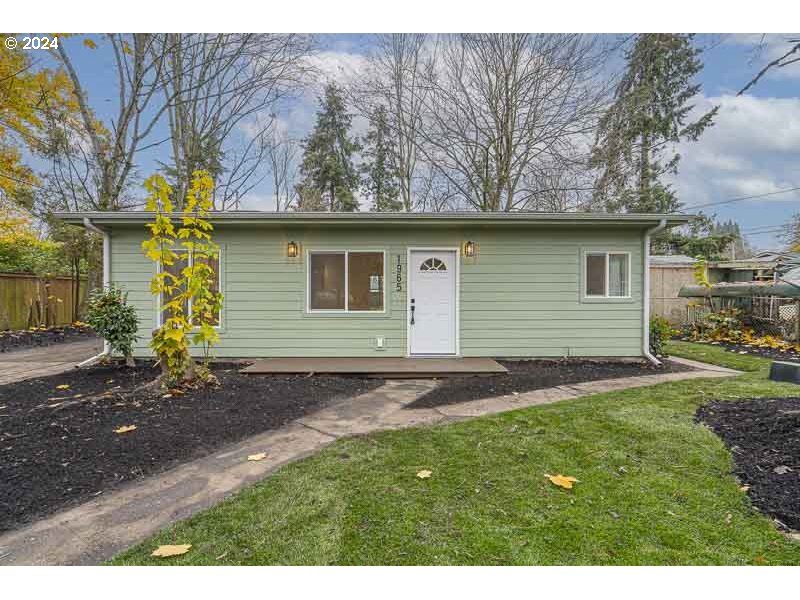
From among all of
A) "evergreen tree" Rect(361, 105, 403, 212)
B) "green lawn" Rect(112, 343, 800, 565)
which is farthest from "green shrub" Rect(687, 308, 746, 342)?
"evergreen tree" Rect(361, 105, 403, 212)

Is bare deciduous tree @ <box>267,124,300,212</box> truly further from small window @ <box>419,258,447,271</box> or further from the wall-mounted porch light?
the wall-mounted porch light

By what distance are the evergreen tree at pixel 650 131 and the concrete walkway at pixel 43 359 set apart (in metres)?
14.1

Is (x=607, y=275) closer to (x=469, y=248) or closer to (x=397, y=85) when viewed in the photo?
(x=469, y=248)

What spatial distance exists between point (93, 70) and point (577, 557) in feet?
47.1

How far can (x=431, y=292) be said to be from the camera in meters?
6.91

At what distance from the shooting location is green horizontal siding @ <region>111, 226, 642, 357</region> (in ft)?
22.3

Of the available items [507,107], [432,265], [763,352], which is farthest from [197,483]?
[507,107]

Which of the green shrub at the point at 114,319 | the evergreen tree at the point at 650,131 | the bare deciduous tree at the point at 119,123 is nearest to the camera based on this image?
the green shrub at the point at 114,319

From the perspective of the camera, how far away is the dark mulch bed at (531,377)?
482 centimetres

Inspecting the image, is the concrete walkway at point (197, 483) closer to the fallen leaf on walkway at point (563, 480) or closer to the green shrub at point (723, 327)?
the fallen leaf on walkway at point (563, 480)

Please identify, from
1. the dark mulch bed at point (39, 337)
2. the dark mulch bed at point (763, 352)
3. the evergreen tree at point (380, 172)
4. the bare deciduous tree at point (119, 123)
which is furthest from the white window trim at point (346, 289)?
the evergreen tree at point (380, 172)

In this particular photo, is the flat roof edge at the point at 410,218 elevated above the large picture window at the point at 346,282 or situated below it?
above

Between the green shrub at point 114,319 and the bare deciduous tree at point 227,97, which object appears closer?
the green shrub at point 114,319
